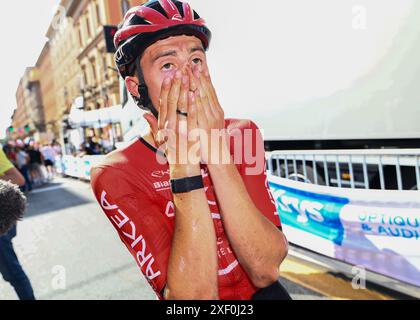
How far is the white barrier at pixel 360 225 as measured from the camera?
339 centimetres

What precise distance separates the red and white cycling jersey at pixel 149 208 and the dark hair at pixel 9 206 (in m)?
0.80

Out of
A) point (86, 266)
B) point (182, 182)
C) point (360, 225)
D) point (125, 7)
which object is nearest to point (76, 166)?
point (125, 7)

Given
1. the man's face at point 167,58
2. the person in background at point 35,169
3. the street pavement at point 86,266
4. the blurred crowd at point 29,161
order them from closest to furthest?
the man's face at point 167,58 → the street pavement at point 86,266 → the blurred crowd at point 29,161 → the person in background at point 35,169

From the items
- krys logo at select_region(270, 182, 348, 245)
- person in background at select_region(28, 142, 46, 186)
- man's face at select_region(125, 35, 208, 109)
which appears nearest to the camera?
man's face at select_region(125, 35, 208, 109)

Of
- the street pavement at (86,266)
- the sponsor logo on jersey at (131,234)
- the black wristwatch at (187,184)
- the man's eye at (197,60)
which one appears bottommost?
the street pavement at (86,266)

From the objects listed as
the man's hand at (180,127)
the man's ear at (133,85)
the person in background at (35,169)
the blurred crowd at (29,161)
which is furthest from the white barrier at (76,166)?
the man's hand at (180,127)

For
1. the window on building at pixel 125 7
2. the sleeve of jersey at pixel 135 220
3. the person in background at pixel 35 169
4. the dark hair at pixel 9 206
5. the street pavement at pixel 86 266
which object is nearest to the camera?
the sleeve of jersey at pixel 135 220

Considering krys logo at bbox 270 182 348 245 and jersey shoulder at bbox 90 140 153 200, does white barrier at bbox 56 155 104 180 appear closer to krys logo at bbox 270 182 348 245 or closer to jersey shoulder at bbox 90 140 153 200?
krys logo at bbox 270 182 348 245

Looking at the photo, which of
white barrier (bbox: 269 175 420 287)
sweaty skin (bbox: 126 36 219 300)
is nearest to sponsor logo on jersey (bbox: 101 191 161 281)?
sweaty skin (bbox: 126 36 219 300)

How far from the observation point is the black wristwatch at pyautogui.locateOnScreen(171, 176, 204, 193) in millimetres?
1091

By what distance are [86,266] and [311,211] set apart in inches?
123

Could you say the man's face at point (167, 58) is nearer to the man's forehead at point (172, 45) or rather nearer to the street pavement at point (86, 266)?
the man's forehead at point (172, 45)

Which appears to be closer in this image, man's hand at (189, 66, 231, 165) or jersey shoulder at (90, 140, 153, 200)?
man's hand at (189, 66, 231, 165)

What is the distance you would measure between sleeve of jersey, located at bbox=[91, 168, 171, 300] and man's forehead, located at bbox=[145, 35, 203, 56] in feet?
1.56
